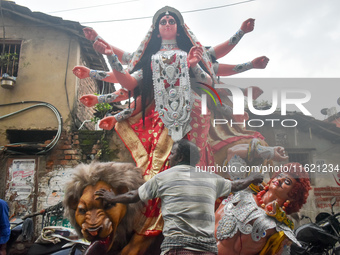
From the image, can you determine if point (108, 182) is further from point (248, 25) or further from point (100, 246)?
point (248, 25)

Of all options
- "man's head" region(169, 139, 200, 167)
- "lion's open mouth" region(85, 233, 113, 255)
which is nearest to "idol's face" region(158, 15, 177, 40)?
"man's head" region(169, 139, 200, 167)

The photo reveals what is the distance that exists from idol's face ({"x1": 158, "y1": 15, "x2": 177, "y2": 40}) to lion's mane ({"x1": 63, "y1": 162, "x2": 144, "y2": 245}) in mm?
1563

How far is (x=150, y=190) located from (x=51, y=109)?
396 centimetres

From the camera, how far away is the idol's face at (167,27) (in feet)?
12.9

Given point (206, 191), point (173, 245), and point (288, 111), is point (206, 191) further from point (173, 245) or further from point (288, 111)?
point (288, 111)

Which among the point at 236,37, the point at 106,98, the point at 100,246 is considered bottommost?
the point at 100,246

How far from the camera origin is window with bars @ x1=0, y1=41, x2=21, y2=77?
6.62 meters

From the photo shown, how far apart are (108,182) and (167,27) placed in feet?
6.03

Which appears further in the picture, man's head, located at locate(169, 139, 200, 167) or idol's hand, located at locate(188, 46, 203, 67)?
idol's hand, located at locate(188, 46, 203, 67)

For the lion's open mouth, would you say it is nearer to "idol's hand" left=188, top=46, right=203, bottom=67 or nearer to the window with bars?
"idol's hand" left=188, top=46, right=203, bottom=67

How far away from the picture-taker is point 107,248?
10.6 feet

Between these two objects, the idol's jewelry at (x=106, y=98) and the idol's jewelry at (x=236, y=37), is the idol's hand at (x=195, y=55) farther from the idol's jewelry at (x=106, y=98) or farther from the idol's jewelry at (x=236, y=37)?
the idol's jewelry at (x=106, y=98)

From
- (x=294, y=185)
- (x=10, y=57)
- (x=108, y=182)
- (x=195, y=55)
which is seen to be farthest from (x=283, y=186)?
(x=10, y=57)

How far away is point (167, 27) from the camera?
3926 millimetres
